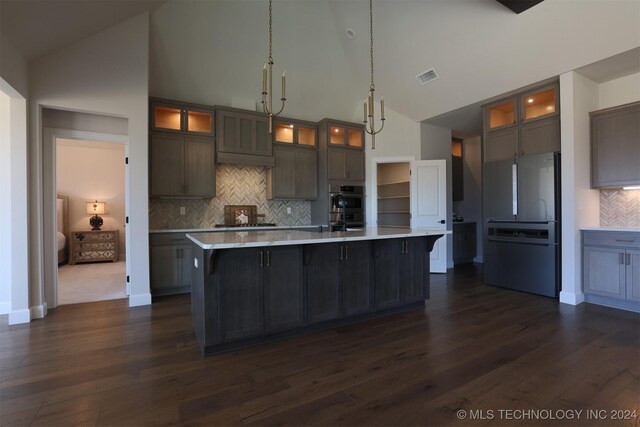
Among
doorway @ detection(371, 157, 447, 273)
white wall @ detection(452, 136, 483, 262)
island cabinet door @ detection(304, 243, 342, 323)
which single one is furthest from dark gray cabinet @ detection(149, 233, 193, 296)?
white wall @ detection(452, 136, 483, 262)

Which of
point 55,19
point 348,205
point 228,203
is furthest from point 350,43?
point 55,19

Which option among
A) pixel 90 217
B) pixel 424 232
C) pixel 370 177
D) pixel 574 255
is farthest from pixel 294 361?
pixel 90 217

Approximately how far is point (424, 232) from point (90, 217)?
8307 millimetres

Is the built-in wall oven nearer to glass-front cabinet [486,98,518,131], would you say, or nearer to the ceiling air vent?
the ceiling air vent

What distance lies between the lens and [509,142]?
14.5 feet

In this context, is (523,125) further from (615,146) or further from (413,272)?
(413,272)

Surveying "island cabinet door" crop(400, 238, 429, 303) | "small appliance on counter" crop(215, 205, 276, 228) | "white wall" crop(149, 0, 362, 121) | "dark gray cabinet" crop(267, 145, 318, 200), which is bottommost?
"island cabinet door" crop(400, 238, 429, 303)

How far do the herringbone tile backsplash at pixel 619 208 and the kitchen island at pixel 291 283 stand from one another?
264 cm

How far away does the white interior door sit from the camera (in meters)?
5.55

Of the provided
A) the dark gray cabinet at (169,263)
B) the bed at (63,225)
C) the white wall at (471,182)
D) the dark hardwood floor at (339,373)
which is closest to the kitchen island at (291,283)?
the dark hardwood floor at (339,373)

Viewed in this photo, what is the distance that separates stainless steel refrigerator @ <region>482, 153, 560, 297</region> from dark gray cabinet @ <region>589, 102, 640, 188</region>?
0.49 metres

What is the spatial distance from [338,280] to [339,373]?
0.96 metres

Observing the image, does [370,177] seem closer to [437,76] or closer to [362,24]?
[437,76]

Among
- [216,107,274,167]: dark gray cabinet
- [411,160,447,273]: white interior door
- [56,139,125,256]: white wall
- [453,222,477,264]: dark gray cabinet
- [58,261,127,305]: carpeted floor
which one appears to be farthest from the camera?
[56,139,125,256]: white wall
